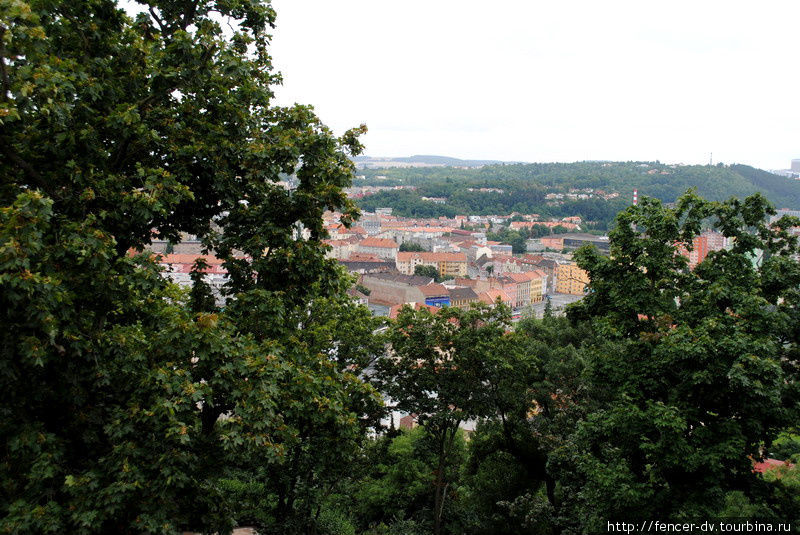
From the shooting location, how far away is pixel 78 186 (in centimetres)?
638

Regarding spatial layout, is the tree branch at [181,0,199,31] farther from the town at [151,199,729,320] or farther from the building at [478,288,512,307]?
the building at [478,288,512,307]

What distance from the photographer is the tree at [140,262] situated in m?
5.53

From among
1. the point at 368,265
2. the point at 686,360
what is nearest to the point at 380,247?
the point at 368,265

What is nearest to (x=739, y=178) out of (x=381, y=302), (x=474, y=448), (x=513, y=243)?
(x=513, y=243)

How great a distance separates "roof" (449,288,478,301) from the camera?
2977 inches

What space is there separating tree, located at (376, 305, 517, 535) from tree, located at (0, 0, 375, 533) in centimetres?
554

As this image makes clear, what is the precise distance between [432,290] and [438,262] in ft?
117

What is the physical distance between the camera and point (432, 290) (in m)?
74.6

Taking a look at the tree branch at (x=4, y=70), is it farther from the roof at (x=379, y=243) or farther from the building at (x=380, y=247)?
the roof at (x=379, y=243)

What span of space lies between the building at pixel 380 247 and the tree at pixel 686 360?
351ft

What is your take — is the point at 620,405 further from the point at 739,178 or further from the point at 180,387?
the point at 739,178

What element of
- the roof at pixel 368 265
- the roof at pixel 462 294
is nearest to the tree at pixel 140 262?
the roof at pixel 462 294

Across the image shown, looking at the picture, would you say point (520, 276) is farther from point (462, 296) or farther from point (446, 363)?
point (446, 363)

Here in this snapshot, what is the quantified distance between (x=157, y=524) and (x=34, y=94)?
14.3ft
